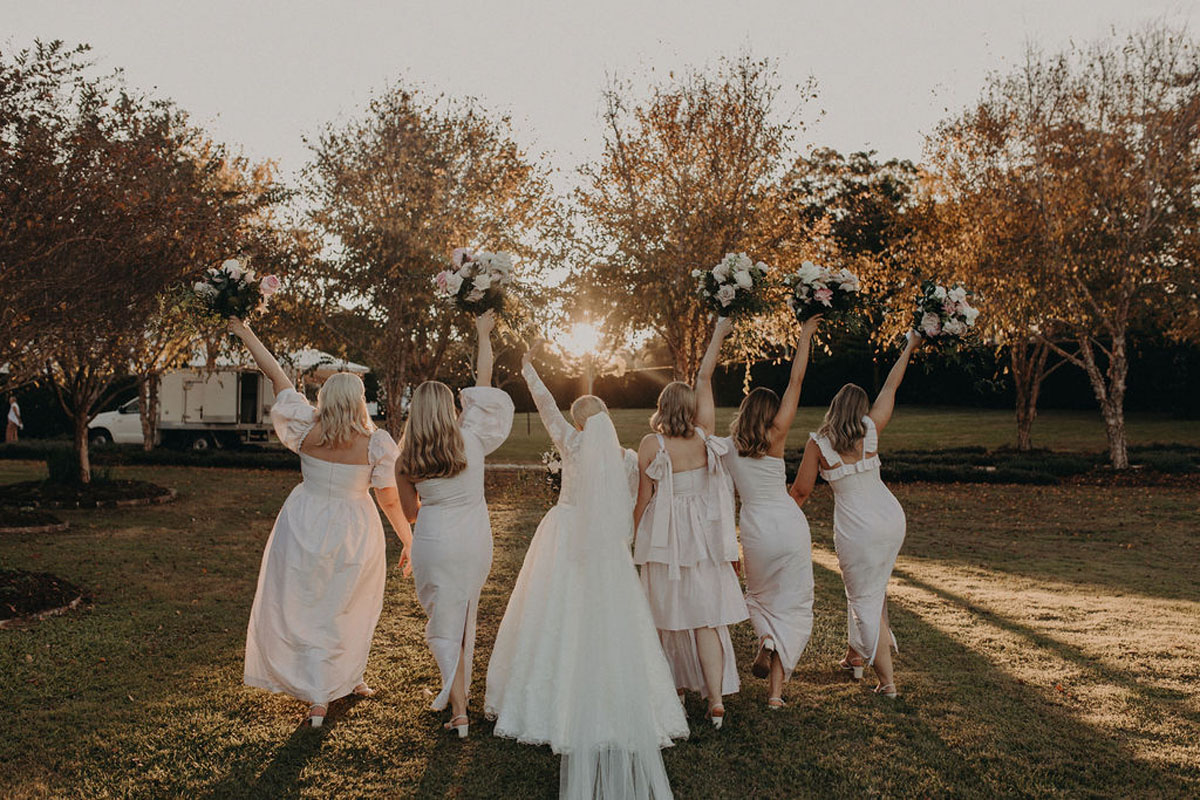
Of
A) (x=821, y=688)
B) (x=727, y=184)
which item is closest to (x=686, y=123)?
(x=727, y=184)

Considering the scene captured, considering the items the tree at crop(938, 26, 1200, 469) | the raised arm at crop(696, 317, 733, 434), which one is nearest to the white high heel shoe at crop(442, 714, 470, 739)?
the raised arm at crop(696, 317, 733, 434)

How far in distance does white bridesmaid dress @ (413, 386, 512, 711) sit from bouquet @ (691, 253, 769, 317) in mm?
1878

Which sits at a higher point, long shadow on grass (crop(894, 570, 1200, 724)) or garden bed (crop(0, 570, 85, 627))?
garden bed (crop(0, 570, 85, 627))

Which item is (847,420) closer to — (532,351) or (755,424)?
(755,424)

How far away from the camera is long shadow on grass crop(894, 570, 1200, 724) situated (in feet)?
20.1

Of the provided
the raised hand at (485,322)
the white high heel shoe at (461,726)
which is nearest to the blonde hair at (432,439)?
the raised hand at (485,322)

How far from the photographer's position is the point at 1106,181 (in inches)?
797

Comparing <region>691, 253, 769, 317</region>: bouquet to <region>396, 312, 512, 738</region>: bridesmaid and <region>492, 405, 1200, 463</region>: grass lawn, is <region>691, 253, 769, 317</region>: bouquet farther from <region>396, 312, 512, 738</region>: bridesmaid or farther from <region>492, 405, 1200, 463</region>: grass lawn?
<region>492, 405, 1200, 463</region>: grass lawn

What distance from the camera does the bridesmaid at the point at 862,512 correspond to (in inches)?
239

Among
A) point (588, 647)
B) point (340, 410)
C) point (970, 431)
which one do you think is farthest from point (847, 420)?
point (970, 431)

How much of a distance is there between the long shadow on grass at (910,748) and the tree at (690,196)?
10124mm

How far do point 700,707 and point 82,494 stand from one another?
44.7 feet

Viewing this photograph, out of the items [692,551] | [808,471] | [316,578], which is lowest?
[316,578]

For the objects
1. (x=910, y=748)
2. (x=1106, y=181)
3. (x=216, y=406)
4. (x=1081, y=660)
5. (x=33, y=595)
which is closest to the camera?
(x=910, y=748)
